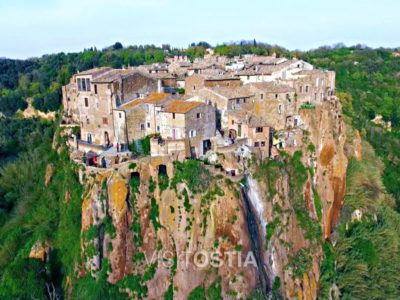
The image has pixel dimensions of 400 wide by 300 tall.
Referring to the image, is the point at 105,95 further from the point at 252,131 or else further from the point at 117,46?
the point at 117,46

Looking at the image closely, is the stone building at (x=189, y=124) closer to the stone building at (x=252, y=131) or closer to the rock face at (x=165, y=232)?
the stone building at (x=252, y=131)

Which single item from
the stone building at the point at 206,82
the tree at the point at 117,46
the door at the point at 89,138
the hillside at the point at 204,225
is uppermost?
the tree at the point at 117,46

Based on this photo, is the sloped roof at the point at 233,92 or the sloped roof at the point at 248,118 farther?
the sloped roof at the point at 233,92

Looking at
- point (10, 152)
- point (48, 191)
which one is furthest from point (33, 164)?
point (10, 152)

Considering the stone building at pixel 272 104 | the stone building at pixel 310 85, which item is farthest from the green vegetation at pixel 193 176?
the stone building at pixel 310 85

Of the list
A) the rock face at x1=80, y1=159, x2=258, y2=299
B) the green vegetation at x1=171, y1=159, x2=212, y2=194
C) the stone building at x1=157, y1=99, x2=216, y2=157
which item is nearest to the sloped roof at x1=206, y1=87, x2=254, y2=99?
the stone building at x1=157, y1=99, x2=216, y2=157
